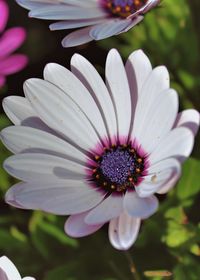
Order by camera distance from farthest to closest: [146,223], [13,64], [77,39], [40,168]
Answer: [13,64] → [146,223] → [77,39] → [40,168]

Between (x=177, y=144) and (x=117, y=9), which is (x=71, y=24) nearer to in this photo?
(x=117, y=9)

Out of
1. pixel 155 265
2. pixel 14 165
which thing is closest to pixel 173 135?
pixel 14 165

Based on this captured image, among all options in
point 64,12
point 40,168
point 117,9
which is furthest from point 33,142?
point 117,9

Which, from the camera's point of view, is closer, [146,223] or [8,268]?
[8,268]

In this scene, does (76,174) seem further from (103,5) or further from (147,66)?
(103,5)

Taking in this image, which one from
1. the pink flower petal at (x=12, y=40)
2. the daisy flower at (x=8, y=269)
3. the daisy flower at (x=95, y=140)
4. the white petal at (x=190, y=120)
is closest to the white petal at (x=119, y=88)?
the daisy flower at (x=95, y=140)

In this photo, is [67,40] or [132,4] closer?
[67,40]
